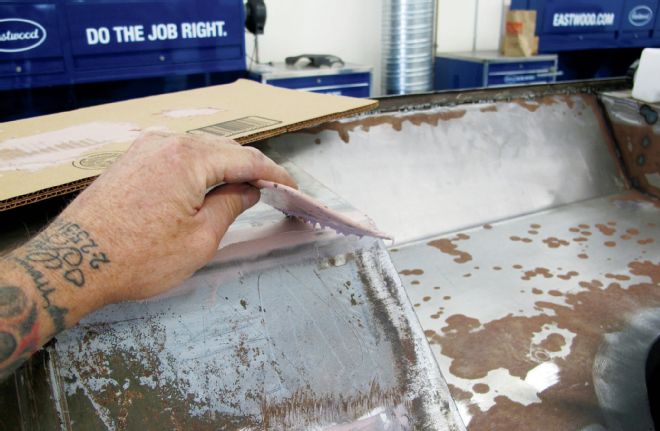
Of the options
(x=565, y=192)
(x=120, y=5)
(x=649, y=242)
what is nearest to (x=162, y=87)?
(x=120, y=5)

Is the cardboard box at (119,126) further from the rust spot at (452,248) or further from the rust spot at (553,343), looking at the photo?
the rust spot at (553,343)

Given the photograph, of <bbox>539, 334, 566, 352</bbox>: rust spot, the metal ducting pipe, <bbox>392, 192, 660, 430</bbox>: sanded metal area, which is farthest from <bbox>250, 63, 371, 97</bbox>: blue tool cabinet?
<bbox>539, 334, 566, 352</bbox>: rust spot

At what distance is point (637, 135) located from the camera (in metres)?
1.38

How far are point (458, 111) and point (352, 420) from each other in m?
0.91

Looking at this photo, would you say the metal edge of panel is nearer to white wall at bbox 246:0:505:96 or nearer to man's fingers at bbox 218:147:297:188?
man's fingers at bbox 218:147:297:188

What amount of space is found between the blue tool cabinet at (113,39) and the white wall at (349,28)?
0.68 meters

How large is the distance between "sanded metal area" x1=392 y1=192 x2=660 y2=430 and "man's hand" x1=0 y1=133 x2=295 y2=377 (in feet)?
1.71

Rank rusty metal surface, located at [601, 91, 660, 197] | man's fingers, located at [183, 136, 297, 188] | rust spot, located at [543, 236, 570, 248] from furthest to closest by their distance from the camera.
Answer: rusty metal surface, located at [601, 91, 660, 197] → rust spot, located at [543, 236, 570, 248] → man's fingers, located at [183, 136, 297, 188]

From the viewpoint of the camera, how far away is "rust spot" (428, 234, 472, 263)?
1151mm

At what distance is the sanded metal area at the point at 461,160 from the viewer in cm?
115

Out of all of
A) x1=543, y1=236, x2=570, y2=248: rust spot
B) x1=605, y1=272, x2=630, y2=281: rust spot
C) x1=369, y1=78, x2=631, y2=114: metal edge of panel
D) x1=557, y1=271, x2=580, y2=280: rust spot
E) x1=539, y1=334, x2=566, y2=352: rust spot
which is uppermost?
x1=369, y1=78, x2=631, y2=114: metal edge of panel

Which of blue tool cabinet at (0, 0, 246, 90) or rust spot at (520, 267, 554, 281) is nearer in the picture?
rust spot at (520, 267, 554, 281)

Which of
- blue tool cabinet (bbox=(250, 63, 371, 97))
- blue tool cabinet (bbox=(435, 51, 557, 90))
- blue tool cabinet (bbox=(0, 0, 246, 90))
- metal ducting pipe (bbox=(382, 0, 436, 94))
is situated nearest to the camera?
blue tool cabinet (bbox=(0, 0, 246, 90))

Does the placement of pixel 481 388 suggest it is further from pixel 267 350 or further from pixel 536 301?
pixel 267 350
